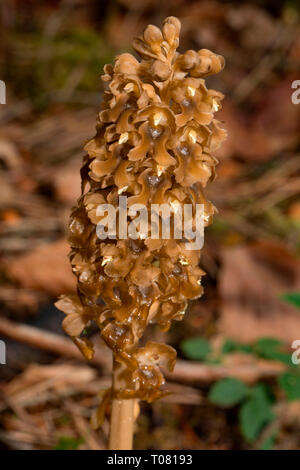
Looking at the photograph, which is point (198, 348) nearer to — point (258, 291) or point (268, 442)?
point (268, 442)

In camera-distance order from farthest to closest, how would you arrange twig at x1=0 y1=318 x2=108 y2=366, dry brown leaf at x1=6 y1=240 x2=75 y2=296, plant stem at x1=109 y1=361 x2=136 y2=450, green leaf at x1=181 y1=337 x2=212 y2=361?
dry brown leaf at x1=6 y1=240 x2=75 y2=296 → twig at x1=0 y1=318 x2=108 y2=366 → green leaf at x1=181 y1=337 x2=212 y2=361 → plant stem at x1=109 y1=361 x2=136 y2=450

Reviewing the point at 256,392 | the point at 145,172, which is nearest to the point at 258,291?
the point at 256,392

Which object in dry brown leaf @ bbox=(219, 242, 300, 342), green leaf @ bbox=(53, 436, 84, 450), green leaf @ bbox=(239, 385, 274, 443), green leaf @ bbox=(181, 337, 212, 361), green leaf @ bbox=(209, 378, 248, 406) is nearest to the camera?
green leaf @ bbox=(53, 436, 84, 450)

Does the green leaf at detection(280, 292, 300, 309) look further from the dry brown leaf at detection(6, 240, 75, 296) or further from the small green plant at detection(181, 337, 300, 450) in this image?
the dry brown leaf at detection(6, 240, 75, 296)

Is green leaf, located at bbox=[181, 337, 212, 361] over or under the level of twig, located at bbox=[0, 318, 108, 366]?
under

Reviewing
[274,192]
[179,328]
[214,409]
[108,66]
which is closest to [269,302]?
[179,328]

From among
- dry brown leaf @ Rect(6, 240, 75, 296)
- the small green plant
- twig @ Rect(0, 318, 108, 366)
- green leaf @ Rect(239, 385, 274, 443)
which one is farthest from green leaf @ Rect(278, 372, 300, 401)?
dry brown leaf @ Rect(6, 240, 75, 296)
